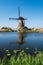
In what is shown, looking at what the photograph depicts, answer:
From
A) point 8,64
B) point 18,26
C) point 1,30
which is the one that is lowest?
point 1,30

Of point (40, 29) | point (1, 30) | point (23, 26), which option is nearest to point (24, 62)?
point (23, 26)

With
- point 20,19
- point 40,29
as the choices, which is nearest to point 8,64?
point 20,19

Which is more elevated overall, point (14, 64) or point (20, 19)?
point (14, 64)

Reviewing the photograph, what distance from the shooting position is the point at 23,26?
256 feet

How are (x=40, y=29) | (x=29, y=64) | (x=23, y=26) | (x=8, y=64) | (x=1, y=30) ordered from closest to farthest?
1. (x=29, y=64)
2. (x=8, y=64)
3. (x=23, y=26)
4. (x=40, y=29)
5. (x=1, y=30)

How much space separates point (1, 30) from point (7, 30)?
16.7ft

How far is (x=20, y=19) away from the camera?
73.1 meters

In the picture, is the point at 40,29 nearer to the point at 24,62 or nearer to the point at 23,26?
the point at 23,26

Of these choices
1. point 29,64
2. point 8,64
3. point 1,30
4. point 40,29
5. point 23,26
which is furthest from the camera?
point 1,30

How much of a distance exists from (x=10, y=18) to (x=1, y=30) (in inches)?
1292

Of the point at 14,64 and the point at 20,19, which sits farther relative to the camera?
the point at 20,19

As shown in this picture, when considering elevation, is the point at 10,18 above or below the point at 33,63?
below

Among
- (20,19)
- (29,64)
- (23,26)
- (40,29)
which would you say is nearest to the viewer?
(29,64)

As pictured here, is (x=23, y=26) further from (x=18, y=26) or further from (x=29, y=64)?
(x=29, y=64)
